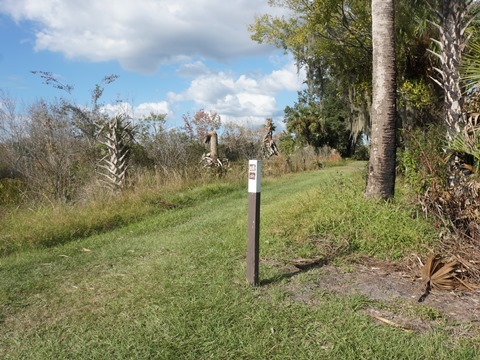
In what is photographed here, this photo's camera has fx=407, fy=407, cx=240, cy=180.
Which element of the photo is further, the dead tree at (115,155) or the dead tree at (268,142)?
the dead tree at (268,142)

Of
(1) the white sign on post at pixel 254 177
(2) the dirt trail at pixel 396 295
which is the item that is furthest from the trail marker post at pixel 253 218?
(2) the dirt trail at pixel 396 295

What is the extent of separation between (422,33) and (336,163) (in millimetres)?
11639

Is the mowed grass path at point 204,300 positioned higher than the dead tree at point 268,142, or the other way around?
the dead tree at point 268,142

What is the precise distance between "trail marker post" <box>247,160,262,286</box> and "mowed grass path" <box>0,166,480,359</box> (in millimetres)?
182

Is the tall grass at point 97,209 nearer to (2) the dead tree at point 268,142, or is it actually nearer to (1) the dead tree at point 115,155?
(1) the dead tree at point 115,155

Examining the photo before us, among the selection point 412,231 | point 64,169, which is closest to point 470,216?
point 412,231

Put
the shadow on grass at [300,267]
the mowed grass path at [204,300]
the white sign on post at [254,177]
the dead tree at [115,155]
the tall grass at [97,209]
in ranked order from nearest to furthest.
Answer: the mowed grass path at [204,300], the white sign on post at [254,177], the shadow on grass at [300,267], the tall grass at [97,209], the dead tree at [115,155]

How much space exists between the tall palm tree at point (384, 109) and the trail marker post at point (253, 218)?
2750 mm

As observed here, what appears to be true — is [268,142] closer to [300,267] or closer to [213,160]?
[213,160]

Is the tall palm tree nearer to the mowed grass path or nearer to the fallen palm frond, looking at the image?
the mowed grass path

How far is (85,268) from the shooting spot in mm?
5176

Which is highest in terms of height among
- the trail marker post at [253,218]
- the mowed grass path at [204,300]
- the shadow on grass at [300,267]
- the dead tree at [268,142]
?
the dead tree at [268,142]

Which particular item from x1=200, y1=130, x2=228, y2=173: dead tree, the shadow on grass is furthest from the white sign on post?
x1=200, y1=130, x2=228, y2=173: dead tree

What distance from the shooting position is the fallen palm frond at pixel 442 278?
4051 millimetres
